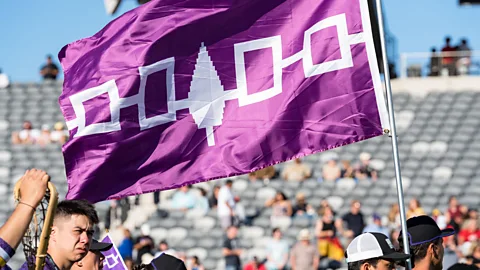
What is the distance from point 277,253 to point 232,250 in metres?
1.31

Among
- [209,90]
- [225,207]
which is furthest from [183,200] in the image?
[209,90]

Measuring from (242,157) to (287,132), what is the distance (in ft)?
1.13

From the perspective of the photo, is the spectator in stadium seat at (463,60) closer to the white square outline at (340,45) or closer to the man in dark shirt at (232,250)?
the man in dark shirt at (232,250)

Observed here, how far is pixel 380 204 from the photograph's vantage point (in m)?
18.5

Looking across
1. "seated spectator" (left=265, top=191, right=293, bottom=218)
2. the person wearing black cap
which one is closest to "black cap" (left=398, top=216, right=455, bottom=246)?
the person wearing black cap

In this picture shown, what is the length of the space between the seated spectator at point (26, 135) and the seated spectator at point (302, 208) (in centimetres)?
729

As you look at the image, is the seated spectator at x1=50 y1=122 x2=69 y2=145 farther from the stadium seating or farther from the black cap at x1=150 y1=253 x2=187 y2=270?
the black cap at x1=150 y1=253 x2=187 y2=270

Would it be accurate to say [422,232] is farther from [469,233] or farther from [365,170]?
[365,170]

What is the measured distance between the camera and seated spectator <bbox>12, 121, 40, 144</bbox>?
22.8 meters

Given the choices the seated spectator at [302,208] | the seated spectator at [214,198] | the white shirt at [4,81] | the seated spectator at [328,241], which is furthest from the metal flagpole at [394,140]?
the white shirt at [4,81]

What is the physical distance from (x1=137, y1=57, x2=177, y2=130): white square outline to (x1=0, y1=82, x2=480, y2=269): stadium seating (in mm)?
10301

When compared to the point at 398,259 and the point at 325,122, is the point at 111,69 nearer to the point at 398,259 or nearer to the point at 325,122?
the point at 325,122

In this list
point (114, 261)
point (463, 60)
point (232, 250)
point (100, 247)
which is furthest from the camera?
point (463, 60)

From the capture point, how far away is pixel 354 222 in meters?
16.4
